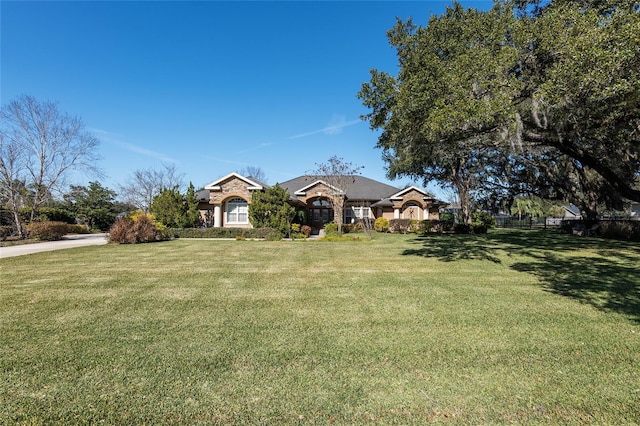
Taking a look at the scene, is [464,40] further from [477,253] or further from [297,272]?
[297,272]

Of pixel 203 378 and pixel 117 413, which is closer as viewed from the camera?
pixel 117 413

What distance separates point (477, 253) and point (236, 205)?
18.1 metres

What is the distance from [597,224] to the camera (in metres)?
21.3

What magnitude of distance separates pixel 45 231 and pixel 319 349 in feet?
78.2

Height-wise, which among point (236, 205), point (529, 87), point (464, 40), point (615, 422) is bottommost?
point (615, 422)

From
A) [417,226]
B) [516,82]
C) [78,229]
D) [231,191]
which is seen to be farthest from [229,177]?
[516,82]

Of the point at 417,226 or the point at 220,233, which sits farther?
the point at 417,226

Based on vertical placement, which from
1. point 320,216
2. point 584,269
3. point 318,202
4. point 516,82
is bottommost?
point 584,269

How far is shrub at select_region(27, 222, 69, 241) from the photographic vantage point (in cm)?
1988

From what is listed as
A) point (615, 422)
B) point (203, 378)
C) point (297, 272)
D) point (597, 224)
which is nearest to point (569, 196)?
point (597, 224)

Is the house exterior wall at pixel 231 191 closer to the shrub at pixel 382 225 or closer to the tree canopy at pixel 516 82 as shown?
the shrub at pixel 382 225

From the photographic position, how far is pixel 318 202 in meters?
32.6

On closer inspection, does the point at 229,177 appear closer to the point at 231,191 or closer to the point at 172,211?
the point at 231,191

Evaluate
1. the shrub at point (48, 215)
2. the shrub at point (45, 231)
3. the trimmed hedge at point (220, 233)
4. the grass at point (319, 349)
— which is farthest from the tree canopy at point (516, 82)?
the shrub at point (48, 215)
